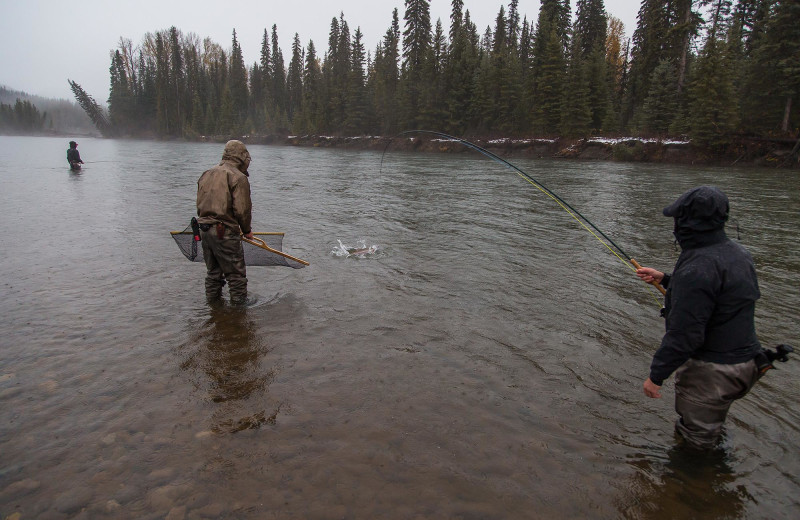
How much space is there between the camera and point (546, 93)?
55.3m

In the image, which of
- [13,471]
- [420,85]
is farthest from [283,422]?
[420,85]

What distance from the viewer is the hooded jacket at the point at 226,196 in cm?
630

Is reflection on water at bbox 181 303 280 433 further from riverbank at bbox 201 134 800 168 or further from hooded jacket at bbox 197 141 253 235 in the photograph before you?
riverbank at bbox 201 134 800 168

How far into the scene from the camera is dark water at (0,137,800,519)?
127 inches

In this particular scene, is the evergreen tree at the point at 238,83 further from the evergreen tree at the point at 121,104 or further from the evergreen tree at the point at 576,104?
the evergreen tree at the point at 576,104

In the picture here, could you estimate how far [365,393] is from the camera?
177 inches

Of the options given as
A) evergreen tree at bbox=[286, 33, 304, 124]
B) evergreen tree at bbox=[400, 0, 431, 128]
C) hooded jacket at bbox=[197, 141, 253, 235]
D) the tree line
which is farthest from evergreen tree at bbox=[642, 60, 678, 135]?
the tree line

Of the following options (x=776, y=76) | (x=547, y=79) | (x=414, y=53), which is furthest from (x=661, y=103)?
(x=414, y=53)

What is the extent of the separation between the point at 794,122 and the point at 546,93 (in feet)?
82.7

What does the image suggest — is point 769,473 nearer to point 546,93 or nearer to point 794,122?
point 794,122

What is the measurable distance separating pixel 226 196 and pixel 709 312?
5.81 metres

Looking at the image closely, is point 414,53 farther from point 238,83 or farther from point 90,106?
point 90,106

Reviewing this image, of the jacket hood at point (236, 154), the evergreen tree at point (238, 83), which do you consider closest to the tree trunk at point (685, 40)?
the jacket hood at point (236, 154)

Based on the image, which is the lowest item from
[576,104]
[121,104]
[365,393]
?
[365,393]
